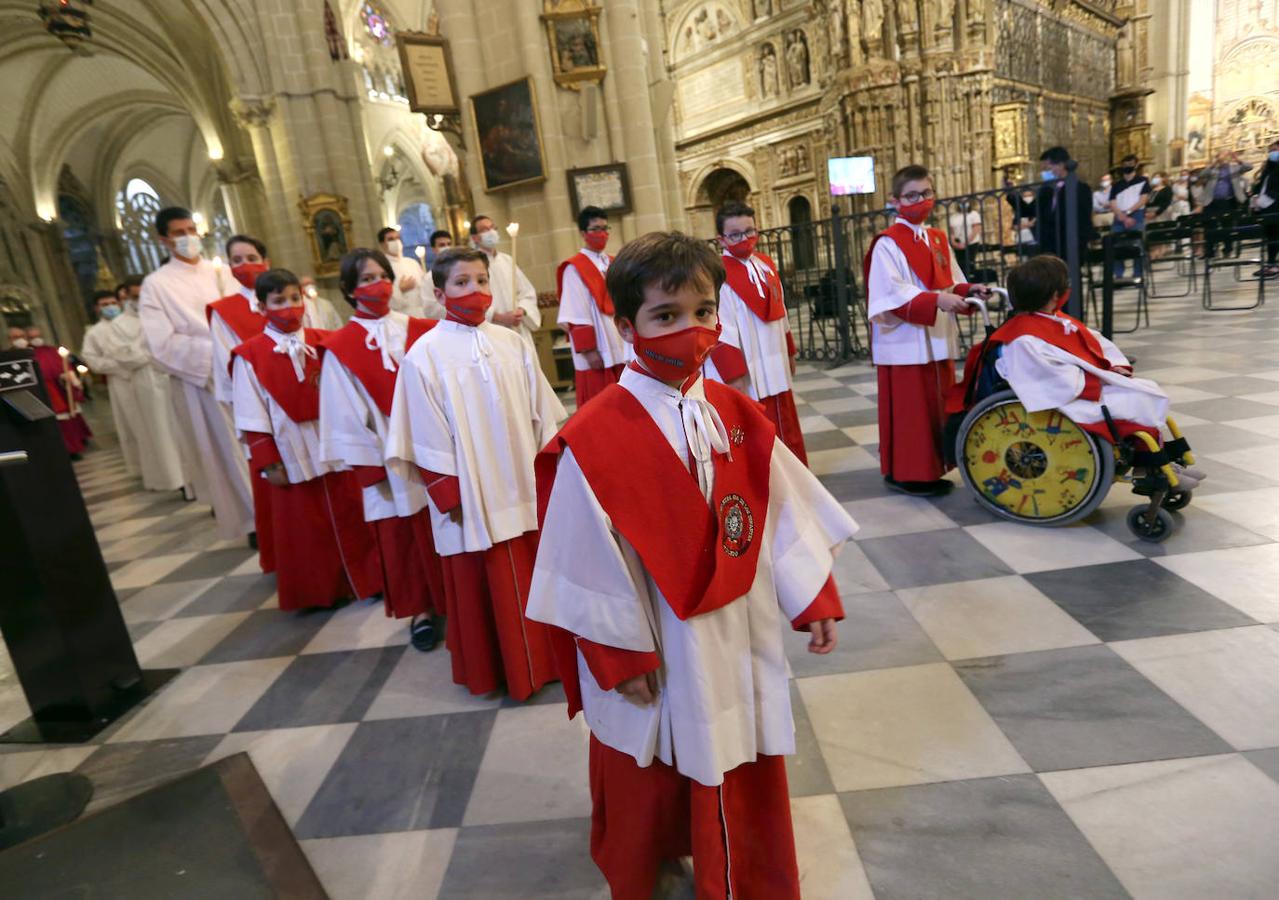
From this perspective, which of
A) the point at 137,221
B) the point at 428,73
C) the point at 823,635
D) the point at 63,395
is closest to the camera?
the point at 823,635

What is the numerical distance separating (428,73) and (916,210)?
637 centimetres

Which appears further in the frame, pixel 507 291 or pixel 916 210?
pixel 507 291

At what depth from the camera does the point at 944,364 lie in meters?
3.98

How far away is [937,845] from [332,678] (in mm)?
2386

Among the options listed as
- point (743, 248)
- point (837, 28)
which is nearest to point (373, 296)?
point (743, 248)

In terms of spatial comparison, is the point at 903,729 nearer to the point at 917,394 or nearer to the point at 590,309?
the point at 917,394

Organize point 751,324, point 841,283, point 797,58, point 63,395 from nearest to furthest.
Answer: point 751,324, point 841,283, point 63,395, point 797,58

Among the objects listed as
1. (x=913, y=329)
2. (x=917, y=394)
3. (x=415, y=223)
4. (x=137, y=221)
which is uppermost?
(x=137, y=221)

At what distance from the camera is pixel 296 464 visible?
11.9 feet

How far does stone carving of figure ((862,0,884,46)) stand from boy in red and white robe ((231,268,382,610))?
1377cm

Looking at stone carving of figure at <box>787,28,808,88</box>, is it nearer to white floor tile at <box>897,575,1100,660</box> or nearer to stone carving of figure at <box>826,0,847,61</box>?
stone carving of figure at <box>826,0,847,61</box>

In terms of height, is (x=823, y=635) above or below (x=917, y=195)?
below

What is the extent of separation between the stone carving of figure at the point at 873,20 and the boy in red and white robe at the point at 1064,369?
1291cm

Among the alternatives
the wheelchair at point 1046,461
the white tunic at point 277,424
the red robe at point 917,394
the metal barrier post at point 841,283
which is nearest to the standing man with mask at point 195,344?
the white tunic at point 277,424
